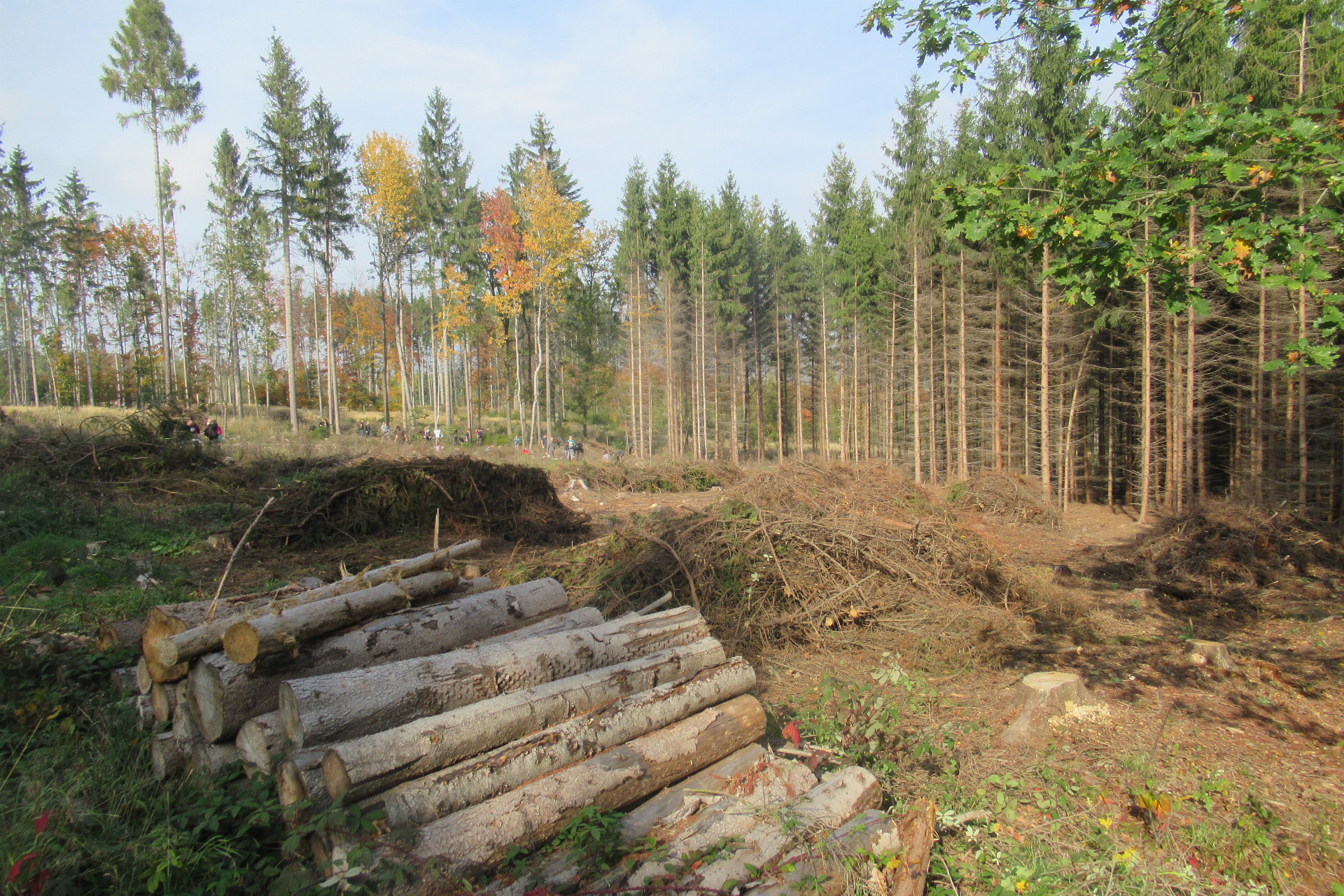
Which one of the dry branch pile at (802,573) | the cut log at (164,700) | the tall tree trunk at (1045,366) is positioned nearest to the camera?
the cut log at (164,700)

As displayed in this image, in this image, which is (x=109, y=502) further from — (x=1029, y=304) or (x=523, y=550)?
(x=1029, y=304)

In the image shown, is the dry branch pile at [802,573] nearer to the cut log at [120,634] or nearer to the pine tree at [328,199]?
the cut log at [120,634]

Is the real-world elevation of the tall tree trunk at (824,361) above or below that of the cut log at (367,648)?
above

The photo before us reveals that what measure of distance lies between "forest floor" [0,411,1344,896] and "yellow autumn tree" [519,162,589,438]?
1880 centimetres

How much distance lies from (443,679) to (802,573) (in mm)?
4395

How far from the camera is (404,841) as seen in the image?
2479 mm

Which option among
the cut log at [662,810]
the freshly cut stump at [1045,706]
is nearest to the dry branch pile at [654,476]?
the freshly cut stump at [1045,706]

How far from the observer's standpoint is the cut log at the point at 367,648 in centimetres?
312

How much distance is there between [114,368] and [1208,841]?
5490cm

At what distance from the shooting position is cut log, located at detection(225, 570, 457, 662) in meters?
3.10

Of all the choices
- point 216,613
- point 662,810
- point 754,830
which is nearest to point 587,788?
point 662,810

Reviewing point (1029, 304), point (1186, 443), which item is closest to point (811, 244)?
point (1029, 304)

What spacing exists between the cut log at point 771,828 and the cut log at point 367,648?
6.30ft

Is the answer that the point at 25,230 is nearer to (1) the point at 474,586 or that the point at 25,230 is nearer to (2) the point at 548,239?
(2) the point at 548,239
